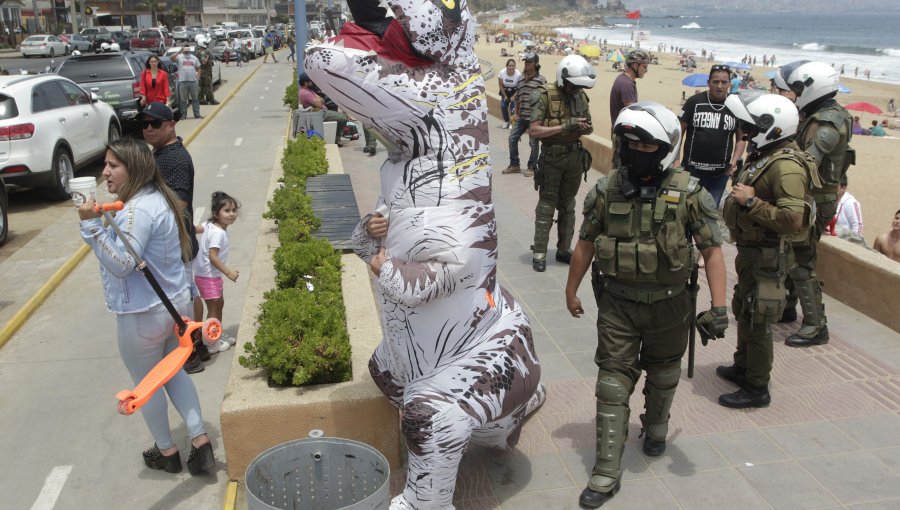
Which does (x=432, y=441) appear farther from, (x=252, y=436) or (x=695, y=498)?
(x=695, y=498)

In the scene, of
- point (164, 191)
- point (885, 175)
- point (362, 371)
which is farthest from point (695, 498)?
point (885, 175)

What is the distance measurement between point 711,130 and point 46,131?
29.4 feet

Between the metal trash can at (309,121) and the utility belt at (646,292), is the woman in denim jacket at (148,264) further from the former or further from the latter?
the metal trash can at (309,121)

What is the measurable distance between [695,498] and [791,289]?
9.44ft

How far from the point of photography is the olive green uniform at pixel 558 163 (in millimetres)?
7402

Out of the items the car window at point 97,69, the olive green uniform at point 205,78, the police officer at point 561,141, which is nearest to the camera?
the police officer at point 561,141

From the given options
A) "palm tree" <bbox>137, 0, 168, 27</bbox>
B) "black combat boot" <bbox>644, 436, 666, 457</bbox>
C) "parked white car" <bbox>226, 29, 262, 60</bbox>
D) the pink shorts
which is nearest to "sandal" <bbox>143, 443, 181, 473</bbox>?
the pink shorts

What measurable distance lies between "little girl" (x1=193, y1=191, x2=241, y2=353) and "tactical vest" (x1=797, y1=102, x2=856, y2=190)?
14.7ft

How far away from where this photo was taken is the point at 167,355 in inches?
164

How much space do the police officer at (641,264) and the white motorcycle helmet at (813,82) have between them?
2330 millimetres

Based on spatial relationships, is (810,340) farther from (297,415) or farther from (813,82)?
(297,415)

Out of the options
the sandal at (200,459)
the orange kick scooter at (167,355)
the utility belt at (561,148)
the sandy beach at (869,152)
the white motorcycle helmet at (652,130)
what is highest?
the white motorcycle helmet at (652,130)

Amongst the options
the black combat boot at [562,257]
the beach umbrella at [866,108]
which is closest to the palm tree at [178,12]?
the beach umbrella at [866,108]

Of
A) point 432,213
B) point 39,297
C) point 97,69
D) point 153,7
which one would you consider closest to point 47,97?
point 39,297
